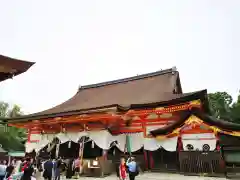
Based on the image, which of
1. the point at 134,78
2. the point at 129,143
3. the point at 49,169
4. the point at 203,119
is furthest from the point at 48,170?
the point at 134,78

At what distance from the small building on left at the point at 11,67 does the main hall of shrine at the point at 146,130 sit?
7.03 m

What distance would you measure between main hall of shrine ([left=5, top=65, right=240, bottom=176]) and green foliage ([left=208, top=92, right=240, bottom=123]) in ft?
78.8

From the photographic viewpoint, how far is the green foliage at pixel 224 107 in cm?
3527

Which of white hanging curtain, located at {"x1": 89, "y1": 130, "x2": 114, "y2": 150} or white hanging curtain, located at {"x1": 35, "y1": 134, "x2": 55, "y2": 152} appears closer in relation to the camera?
white hanging curtain, located at {"x1": 89, "y1": 130, "x2": 114, "y2": 150}

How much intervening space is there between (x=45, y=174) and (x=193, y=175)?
7.19 meters

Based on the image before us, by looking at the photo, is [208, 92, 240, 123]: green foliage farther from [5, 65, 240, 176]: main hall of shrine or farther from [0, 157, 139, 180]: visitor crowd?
[0, 157, 139, 180]: visitor crowd

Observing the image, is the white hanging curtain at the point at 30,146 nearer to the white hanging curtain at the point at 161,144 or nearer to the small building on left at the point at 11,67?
the white hanging curtain at the point at 161,144

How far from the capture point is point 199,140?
11469mm

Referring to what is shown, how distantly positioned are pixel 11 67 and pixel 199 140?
10066mm

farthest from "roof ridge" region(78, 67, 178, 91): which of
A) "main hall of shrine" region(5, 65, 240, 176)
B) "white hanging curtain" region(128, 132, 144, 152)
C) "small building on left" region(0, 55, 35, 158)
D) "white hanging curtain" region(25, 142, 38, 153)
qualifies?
"small building on left" region(0, 55, 35, 158)

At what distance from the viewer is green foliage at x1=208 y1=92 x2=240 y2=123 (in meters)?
35.3

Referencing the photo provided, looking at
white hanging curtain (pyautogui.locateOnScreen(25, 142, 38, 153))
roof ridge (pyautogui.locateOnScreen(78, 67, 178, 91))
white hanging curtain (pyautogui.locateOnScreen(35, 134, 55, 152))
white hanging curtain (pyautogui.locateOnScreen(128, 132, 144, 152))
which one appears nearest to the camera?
white hanging curtain (pyautogui.locateOnScreen(128, 132, 144, 152))

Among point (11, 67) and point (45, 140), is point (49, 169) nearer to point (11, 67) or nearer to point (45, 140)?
point (45, 140)

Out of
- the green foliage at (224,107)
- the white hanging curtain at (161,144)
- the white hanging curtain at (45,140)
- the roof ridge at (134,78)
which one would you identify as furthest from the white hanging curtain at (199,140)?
the green foliage at (224,107)
